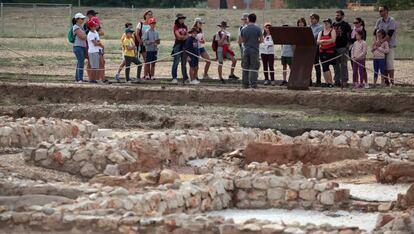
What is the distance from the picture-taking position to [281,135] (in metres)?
23.8

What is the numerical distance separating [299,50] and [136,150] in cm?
1141

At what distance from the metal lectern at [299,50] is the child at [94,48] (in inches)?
154

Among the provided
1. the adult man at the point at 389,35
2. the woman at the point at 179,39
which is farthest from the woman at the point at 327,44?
the woman at the point at 179,39

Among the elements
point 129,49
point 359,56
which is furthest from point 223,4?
point 359,56

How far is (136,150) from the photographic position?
68.1ft

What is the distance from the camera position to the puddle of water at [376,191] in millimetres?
18297

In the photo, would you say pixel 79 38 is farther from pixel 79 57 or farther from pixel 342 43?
pixel 342 43

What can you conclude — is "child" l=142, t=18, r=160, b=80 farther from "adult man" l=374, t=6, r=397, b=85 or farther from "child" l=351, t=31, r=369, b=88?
"adult man" l=374, t=6, r=397, b=85

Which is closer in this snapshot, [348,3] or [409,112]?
[409,112]

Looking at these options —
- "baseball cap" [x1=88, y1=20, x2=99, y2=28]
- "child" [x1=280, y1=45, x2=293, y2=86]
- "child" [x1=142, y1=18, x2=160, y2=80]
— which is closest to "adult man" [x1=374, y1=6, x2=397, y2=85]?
"child" [x1=280, y1=45, x2=293, y2=86]

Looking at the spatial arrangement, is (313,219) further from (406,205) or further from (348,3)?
(348,3)

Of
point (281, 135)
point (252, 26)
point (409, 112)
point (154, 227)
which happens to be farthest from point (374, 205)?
point (252, 26)

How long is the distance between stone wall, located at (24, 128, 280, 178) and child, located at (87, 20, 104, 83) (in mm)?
8140

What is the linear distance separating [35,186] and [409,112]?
13634 millimetres
